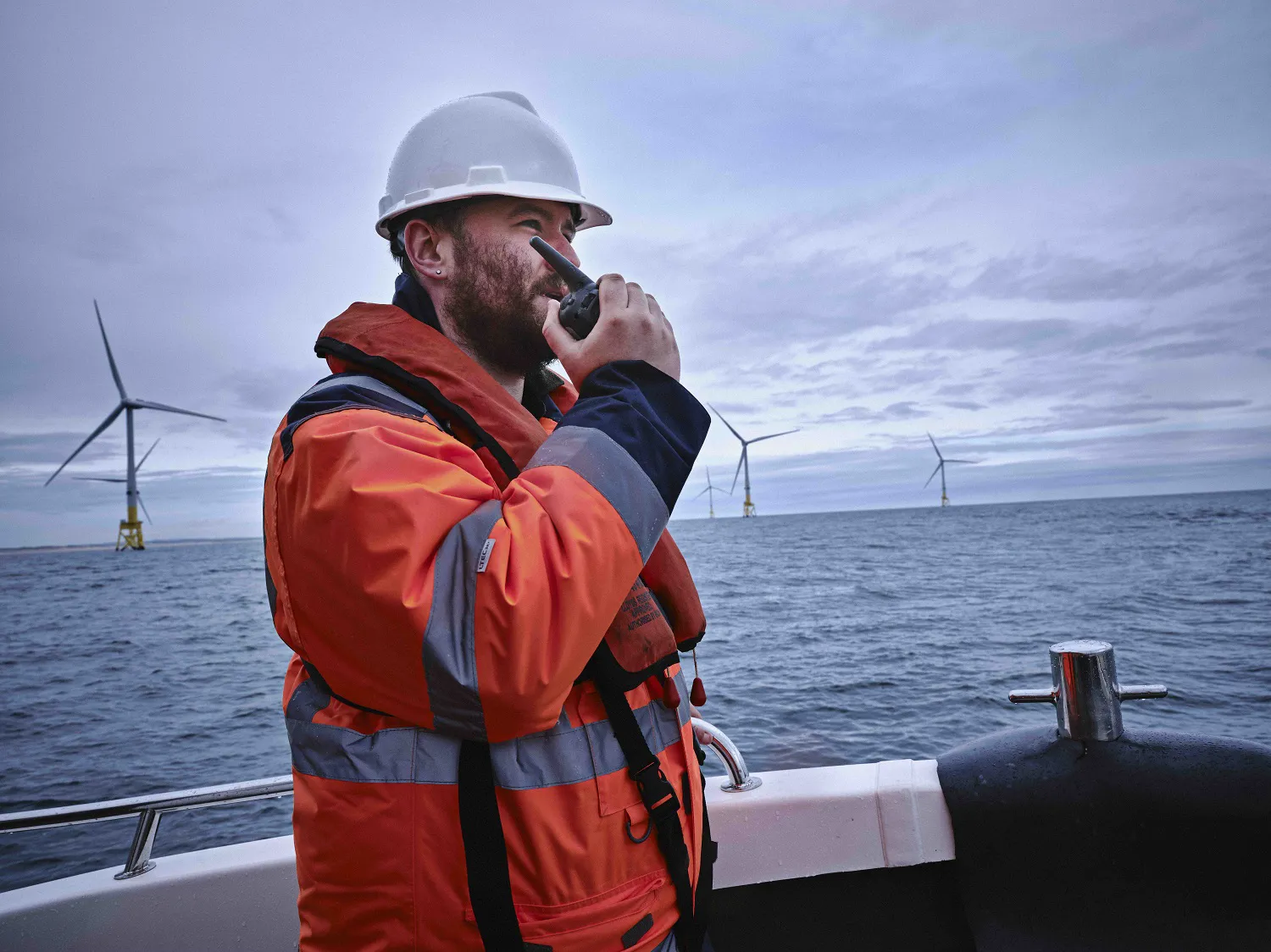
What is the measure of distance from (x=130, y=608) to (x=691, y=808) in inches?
1720

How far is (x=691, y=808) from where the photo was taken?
1.47 m

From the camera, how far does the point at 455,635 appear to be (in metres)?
1.06

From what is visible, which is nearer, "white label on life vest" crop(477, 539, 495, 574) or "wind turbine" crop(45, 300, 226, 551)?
"white label on life vest" crop(477, 539, 495, 574)

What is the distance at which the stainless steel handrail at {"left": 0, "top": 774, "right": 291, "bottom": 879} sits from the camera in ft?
7.71

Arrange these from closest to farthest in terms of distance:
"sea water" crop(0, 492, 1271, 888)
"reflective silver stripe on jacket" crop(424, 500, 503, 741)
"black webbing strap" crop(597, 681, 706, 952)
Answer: "reflective silver stripe on jacket" crop(424, 500, 503, 741) → "black webbing strap" crop(597, 681, 706, 952) → "sea water" crop(0, 492, 1271, 888)

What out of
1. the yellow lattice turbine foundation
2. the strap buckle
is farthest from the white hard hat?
the yellow lattice turbine foundation

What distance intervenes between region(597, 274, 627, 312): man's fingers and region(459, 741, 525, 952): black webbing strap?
76cm

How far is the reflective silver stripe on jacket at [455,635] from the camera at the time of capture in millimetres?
1054

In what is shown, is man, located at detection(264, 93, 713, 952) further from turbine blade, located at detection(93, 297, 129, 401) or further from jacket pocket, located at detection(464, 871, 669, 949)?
turbine blade, located at detection(93, 297, 129, 401)

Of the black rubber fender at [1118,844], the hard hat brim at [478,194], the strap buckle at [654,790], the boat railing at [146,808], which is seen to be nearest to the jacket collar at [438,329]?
the hard hat brim at [478,194]

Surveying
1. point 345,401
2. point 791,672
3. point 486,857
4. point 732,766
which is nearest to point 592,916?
point 486,857

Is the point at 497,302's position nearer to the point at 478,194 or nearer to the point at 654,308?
the point at 478,194

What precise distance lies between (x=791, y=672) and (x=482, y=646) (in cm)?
1408

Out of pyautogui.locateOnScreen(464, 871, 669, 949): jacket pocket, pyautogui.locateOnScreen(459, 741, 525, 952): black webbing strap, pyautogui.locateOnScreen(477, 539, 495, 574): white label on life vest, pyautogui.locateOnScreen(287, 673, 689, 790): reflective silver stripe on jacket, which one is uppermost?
pyautogui.locateOnScreen(477, 539, 495, 574): white label on life vest
